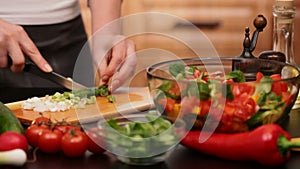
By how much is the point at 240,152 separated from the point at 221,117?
0.08 metres

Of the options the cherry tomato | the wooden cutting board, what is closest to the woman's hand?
the wooden cutting board

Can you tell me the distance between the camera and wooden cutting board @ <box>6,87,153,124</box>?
148 cm

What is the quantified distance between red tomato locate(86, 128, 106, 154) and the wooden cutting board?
0.73ft

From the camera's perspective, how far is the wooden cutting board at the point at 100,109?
1483 millimetres

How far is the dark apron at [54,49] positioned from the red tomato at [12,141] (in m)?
0.72

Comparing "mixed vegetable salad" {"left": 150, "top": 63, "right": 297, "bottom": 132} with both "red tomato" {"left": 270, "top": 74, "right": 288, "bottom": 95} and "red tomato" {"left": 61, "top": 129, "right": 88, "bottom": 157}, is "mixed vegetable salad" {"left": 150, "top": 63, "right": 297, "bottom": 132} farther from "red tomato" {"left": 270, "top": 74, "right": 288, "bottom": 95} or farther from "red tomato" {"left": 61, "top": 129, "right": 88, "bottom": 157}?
"red tomato" {"left": 61, "top": 129, "right": 88, "bottom": 157}

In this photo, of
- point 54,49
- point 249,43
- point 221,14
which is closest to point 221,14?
point 221,14

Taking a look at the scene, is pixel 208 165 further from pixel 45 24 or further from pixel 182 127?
pixel 45 24

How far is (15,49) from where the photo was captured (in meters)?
1.64

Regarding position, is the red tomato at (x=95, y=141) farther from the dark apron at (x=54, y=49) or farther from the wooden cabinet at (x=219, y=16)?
the wooden cabinet at (x=219, y=16)

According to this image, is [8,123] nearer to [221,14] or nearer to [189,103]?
[189,103]

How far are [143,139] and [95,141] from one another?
124 mm

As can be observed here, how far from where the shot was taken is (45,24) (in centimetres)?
208

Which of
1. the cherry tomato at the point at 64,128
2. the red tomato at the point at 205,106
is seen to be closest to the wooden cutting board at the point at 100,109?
the cherry tomato at the point at 64,128
